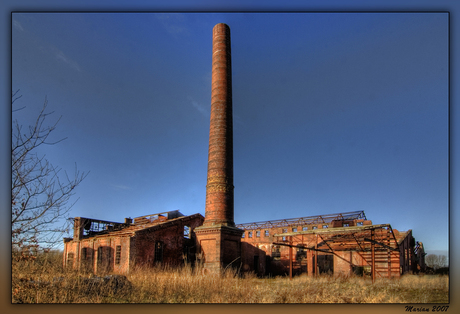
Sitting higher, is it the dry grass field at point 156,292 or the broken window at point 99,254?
the dry grass field at point 156,292

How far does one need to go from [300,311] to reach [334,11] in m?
7.62

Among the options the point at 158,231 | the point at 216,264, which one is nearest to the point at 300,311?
the point at 216,264

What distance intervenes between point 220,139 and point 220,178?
2.07 metres

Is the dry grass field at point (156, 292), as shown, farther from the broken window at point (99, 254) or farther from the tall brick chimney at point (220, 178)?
the broken window at point (99, 254)

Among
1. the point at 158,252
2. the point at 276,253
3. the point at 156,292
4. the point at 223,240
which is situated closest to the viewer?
the point at 156,292

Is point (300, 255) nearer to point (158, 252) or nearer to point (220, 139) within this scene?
point (158, 252)

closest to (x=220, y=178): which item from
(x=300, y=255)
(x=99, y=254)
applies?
(x=99, y=254)

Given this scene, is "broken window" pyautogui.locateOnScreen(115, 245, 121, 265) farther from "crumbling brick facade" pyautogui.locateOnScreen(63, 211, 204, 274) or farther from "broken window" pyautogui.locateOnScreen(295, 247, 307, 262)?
"broken window" pyautogui.locateOnScreen(295, 247, 307, 262)

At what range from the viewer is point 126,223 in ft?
97.1

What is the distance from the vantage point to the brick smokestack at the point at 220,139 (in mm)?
18172

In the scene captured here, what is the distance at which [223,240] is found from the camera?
58.6 feet

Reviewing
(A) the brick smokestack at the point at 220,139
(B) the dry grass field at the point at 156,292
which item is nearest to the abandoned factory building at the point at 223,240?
(A) the brick smokestack at the point at 220,139

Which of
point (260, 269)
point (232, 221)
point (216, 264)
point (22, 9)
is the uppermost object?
point (22, 9)

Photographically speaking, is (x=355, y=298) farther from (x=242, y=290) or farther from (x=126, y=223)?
(x=126, y=223)
